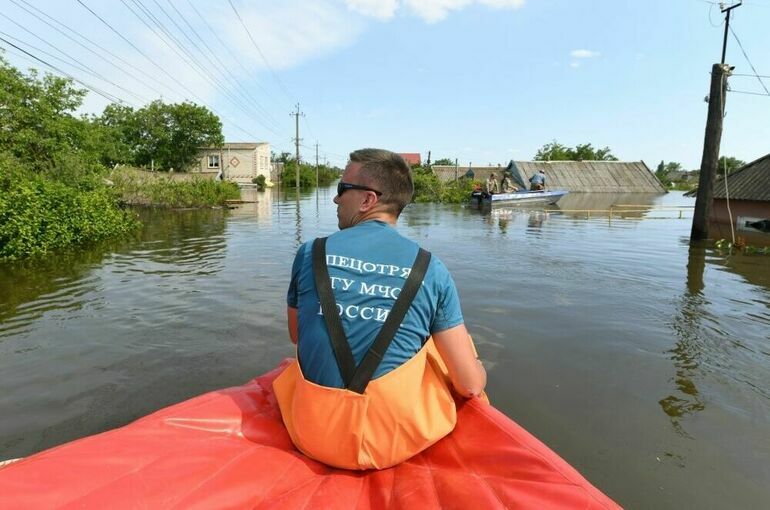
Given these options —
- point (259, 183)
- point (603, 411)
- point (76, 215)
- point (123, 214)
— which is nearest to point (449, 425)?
point (603, 411)

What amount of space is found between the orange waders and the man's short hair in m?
0.37

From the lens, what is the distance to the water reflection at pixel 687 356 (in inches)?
160

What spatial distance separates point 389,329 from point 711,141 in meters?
15.2

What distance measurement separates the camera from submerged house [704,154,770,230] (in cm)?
1524

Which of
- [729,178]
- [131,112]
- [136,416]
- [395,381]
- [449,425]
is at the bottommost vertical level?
[136,416]

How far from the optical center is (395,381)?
1.89 meters

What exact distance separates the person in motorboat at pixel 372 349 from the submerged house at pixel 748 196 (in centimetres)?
1679

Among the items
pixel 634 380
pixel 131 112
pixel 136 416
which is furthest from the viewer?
pixel 131 112

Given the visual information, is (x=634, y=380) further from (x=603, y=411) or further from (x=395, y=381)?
(x=395, y=381)

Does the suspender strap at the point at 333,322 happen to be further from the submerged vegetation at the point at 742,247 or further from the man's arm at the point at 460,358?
the submerged vegetation at the point at 742,247

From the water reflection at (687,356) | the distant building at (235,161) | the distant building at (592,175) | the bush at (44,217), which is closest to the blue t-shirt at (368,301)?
the water reflection at (687,356)

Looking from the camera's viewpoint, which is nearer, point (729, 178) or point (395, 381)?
point (395, 381)

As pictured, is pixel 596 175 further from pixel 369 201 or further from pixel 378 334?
pixel 378 334

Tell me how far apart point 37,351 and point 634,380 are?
6.54m
